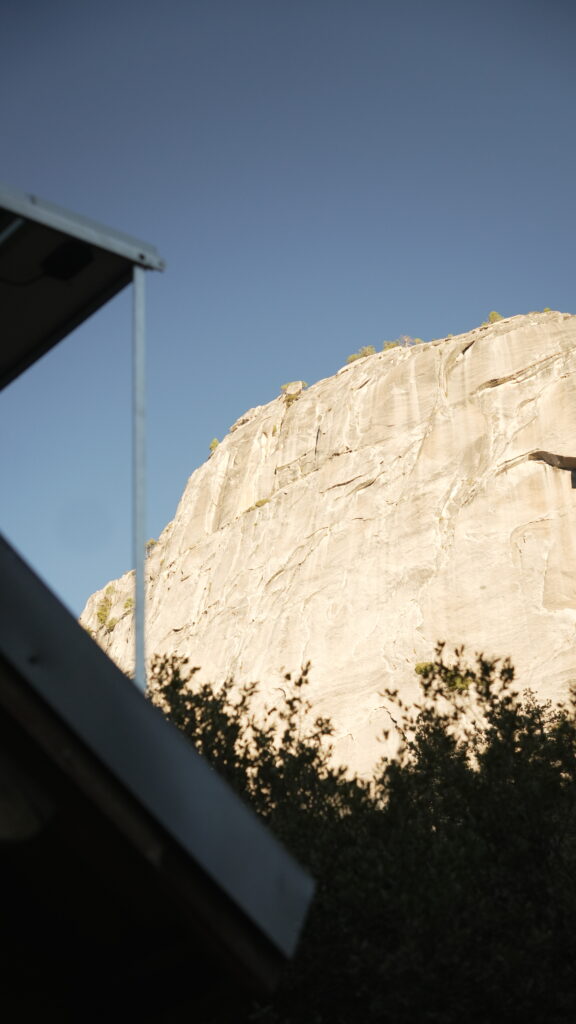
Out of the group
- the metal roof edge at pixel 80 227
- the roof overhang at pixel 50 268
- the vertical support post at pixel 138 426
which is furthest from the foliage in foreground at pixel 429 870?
the metal roof edge at pixel 80 227

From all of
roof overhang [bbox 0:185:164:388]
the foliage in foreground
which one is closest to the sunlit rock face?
the foliage in foreground

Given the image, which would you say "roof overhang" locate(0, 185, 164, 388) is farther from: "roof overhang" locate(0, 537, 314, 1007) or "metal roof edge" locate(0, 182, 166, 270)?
"roof overhang" locate(0, 537, 314, 1007)

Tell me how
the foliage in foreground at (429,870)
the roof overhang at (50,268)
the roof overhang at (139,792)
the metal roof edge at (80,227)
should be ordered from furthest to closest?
the foliage in foreground at (429,870) → the roof overhang at (50,268) → the metal roof edge at (80,227) → the roof overhang at (139,792)

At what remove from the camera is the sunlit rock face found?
34.1 meters

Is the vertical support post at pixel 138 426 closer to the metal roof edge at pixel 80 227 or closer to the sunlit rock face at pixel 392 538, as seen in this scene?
the metal roof edge at pixel 80 227

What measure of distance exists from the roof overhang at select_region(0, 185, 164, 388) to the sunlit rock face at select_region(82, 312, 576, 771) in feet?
87.8

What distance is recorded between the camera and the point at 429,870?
9305 millimetres

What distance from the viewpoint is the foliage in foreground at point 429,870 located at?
7.82 m

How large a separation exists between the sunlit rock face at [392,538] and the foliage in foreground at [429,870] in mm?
18400

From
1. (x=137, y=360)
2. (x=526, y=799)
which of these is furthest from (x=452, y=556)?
(x=137, y=360)

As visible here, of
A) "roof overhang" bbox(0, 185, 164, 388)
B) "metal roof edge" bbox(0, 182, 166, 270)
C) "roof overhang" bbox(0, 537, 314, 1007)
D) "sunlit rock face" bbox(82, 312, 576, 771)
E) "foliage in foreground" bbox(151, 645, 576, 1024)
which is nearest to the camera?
"roof overhang" bbox(0, 537, 314, 1007)

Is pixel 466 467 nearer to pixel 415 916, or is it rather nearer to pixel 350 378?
pixel 350 378

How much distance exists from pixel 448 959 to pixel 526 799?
3.35 m

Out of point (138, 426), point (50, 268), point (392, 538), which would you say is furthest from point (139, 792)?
point (392, 538)
